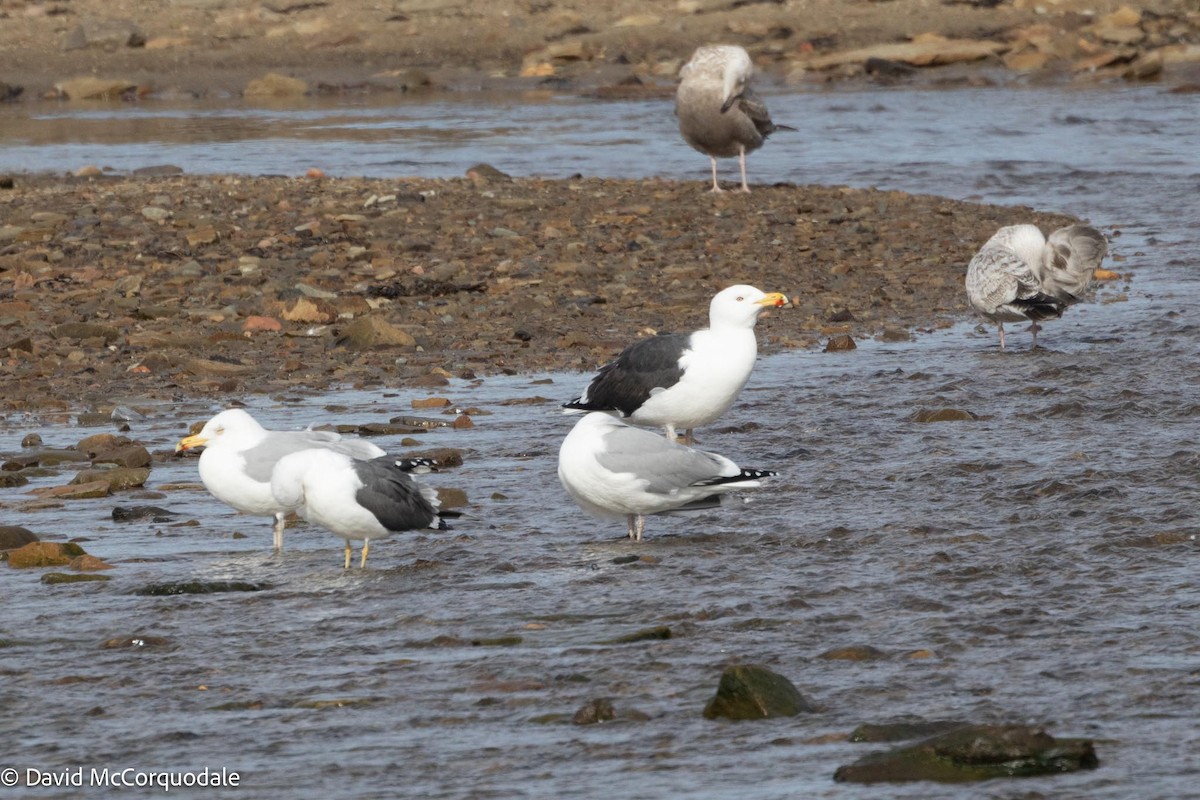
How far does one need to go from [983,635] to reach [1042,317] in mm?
6434

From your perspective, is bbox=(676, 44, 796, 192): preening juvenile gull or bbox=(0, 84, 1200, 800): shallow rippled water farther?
bbox=(676, 44, 796, 192): preening juvenile gull

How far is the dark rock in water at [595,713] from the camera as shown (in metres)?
5.48

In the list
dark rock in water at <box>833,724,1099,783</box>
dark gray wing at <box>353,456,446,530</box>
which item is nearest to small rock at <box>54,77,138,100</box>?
dark gray wing at <box>353,456,446,530</box>

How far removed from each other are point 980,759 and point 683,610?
77.5 inches

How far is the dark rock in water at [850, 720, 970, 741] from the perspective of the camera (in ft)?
16.9

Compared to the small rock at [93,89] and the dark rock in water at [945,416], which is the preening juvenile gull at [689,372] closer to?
the dark rock in water at [945,416]

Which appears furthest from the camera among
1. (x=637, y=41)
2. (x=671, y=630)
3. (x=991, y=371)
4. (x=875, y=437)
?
(x=637, y=41)

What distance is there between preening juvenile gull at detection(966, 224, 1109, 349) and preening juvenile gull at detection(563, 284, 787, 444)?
3.40 m

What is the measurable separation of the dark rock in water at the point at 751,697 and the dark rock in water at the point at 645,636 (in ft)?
2.79

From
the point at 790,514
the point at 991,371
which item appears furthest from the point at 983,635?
the point at 991,371

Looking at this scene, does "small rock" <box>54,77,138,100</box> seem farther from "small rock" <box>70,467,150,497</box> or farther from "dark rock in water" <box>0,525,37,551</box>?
"dark rock in water" <box>0,525,37,551</box>

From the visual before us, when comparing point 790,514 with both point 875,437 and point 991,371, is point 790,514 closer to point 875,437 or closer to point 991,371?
point 875,437

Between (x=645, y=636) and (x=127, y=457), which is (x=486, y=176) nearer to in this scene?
(x=127, y=457)

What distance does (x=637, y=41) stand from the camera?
129 ft
